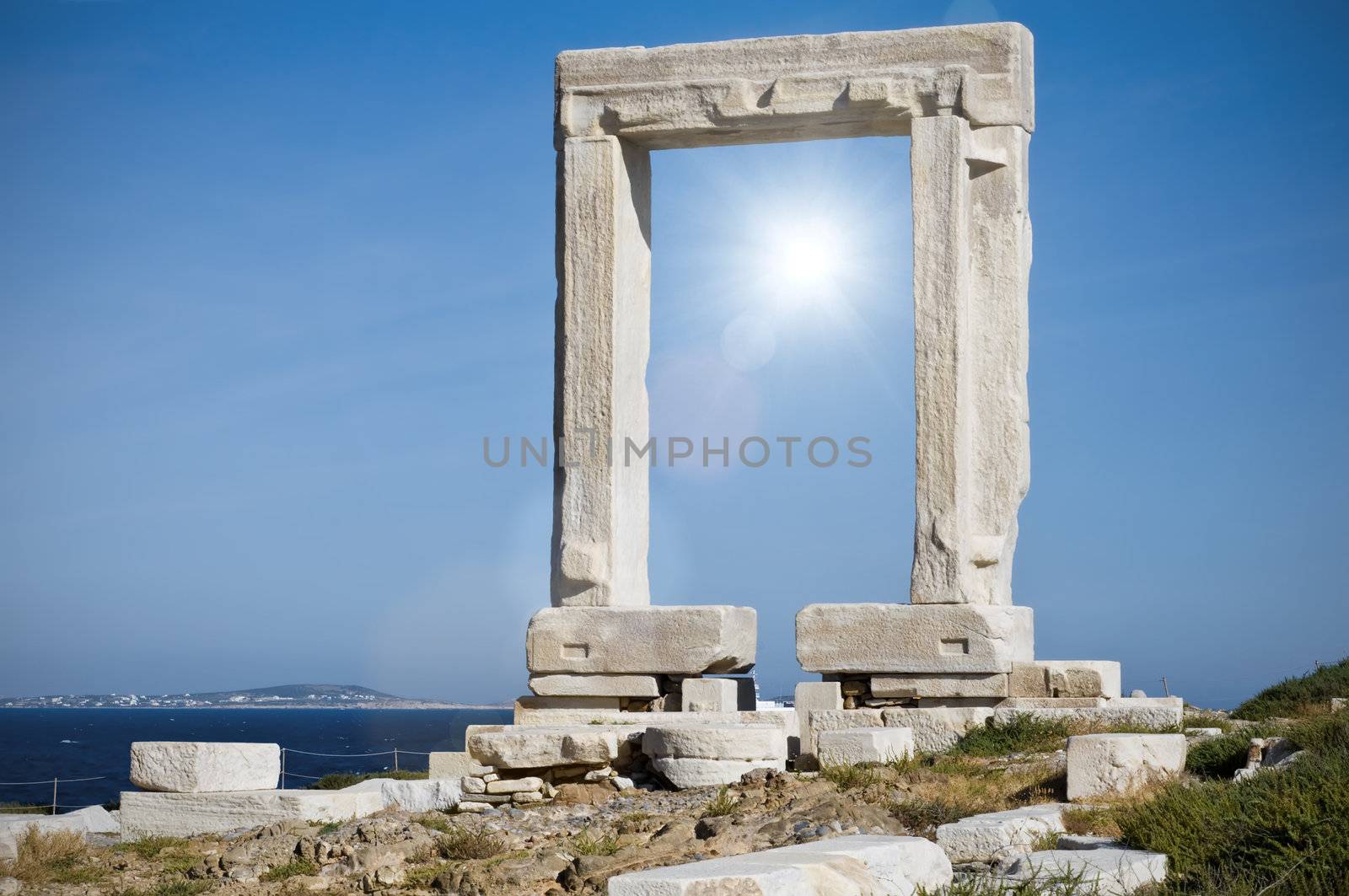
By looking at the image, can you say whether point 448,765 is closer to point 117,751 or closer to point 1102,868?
point 1102,868

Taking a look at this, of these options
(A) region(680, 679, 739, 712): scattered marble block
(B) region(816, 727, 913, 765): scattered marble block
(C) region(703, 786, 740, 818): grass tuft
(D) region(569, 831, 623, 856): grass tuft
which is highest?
(A) region(680, 679, 739, 712): scattered marble block

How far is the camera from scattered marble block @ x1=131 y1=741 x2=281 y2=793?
400 inches

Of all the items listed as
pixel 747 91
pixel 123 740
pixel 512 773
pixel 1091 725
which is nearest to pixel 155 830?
pixel 512 773

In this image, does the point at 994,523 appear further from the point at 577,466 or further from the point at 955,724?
the point at 577,466

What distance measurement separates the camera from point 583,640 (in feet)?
40.9

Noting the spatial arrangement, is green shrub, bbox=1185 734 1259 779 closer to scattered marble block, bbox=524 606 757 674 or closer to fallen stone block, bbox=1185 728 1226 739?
fallen stone block, bbox=1185 728 1226 739

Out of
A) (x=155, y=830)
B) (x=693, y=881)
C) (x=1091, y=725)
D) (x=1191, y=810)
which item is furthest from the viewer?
(x=1091, y=725)

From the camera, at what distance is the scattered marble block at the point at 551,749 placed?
998 centimetres

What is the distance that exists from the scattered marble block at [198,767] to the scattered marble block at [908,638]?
4267 millimetres

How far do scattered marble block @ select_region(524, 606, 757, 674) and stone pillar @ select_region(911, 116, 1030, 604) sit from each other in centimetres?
147

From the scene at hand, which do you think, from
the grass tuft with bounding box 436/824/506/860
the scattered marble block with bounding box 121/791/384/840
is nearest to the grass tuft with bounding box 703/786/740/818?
the grass tuft with bounding box 436/824/506/860

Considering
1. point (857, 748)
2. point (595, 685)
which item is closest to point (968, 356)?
point (857, 748)

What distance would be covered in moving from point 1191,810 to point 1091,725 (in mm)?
4389

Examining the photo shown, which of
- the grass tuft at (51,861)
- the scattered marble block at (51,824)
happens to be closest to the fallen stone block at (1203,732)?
the grass tuft at (51,861)
